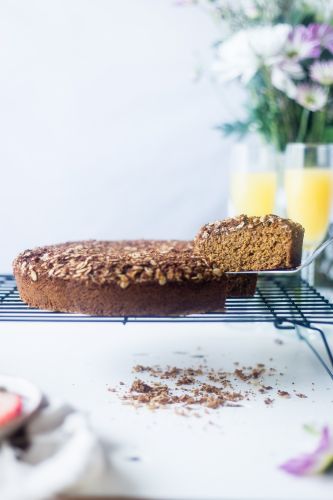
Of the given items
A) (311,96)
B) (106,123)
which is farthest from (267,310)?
(106,123)

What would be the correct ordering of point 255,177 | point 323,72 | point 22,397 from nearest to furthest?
1. point 22,397
2. point 323,72
3. point 255,177

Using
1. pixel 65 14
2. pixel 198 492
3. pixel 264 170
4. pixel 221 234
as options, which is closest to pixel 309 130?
pixel 264 170

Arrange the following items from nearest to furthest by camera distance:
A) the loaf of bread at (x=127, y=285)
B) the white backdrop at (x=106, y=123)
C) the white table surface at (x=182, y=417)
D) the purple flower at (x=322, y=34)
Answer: the white table surface at (x=182, y=417)
the loaf of bread at (x=127, y=285)
the purple flower at (x=322, y=34)
the white backdrop at (x=106, y=123)

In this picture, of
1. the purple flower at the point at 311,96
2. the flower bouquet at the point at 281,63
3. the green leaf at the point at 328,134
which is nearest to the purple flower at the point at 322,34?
the flower bouquet at the point at 281,63

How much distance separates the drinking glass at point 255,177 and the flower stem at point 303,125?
15 centimetres

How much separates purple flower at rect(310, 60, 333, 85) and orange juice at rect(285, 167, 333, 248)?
281mm

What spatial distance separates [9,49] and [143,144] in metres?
0.73

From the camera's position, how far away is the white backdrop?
3.06m

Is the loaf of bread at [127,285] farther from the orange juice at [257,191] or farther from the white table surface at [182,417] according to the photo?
the orange juice at [257,191]

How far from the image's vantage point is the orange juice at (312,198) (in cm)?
224

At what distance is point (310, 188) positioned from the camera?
2.26 m

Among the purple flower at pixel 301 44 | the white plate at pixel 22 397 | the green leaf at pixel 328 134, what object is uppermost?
the purple flower at pixel 301 44

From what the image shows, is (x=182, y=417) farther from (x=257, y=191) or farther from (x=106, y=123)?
(x=106, y=123)

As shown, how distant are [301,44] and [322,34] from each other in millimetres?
68
